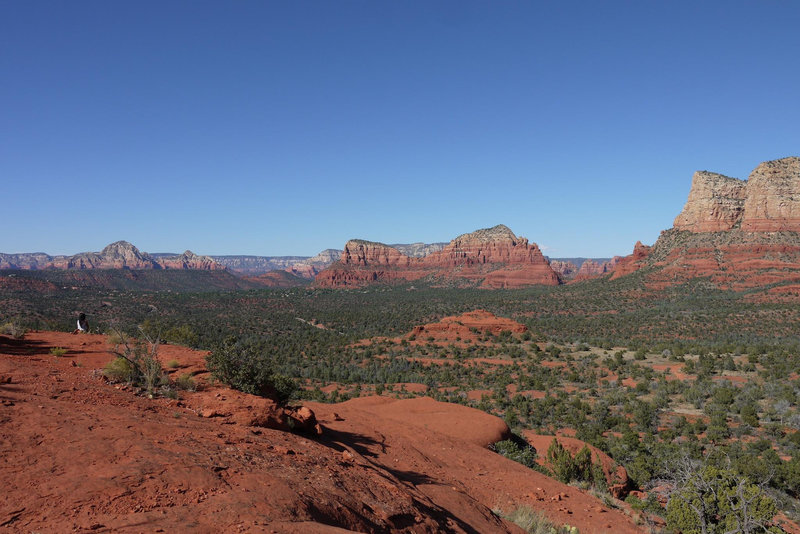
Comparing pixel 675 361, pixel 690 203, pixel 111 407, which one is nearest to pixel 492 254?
pixel 690 203

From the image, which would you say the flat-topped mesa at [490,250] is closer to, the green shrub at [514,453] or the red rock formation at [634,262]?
the red rock formation at [634,262]

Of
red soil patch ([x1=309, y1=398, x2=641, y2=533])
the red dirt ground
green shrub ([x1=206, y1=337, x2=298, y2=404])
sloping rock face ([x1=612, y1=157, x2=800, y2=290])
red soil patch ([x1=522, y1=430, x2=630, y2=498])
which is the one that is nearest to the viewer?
the red dirt ground

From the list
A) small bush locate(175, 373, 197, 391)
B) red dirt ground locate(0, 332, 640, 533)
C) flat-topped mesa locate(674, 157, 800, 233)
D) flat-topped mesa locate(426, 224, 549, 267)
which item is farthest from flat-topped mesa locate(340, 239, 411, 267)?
small bush locate(175, 373, 197, 391)

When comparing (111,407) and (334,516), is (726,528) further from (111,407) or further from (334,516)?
(111,407)

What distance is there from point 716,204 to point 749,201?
21.0 feet

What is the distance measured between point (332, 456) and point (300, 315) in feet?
268

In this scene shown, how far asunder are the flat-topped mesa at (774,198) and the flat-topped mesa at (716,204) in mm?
3594

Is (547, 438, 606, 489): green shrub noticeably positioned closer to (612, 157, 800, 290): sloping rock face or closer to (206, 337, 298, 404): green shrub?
(206, 337, 298, 404): green shrub

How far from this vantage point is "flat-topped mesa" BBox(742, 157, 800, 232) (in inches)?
3263

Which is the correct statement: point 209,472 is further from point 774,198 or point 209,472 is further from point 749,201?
point 749,201

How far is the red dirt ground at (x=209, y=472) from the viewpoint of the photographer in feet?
15.7

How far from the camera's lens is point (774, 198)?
84.5 metres

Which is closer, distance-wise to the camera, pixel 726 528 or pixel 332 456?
pixel 332 456

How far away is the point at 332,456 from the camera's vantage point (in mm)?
8648
